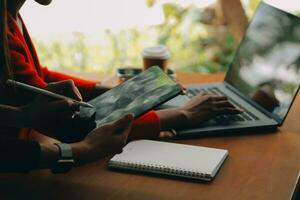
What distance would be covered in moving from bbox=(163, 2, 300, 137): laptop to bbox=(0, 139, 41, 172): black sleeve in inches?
15.5

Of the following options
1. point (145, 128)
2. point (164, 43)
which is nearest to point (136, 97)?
point (145, 128)

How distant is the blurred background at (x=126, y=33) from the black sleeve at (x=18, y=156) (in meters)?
2.23

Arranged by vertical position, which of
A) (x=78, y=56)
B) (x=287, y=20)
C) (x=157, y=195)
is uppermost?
(x=287, y=20)

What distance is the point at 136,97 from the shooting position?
1.39 metres

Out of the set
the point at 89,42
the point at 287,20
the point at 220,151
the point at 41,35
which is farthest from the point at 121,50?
the point at 220,151

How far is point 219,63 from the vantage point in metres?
3.46

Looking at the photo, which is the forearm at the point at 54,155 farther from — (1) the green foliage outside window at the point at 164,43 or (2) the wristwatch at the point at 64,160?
(1) the green foliage outside window at the point at 164,43

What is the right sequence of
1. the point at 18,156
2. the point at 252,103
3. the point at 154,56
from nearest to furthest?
the point at 18,156 < the point at 252,103 < the point at 154,56

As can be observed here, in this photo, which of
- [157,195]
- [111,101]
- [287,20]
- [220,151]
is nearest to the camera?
[157,195]

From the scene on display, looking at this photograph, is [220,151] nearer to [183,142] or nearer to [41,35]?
[183,142]

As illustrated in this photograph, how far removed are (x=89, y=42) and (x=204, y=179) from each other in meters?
2.33

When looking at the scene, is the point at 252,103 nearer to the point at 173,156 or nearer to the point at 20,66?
the point at 173,156

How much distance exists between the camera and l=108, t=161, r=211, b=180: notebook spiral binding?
1.19 m

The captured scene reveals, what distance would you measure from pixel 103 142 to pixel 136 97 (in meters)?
0.23
